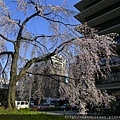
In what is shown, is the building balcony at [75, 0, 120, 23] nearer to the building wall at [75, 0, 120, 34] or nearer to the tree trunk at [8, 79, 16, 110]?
the building wall at [75, 0, 120, 34]

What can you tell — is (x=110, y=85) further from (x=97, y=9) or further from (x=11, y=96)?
(x=11, y=96)

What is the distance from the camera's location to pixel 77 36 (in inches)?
380

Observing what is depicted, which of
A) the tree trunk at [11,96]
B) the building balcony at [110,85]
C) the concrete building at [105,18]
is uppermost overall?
the concrete building at [105,18]

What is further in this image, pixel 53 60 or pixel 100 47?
pixel 53 60

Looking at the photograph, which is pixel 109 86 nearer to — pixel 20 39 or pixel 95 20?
pixel 95 20

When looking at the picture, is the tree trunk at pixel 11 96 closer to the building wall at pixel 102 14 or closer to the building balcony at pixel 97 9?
the building wall at pixel 102 14

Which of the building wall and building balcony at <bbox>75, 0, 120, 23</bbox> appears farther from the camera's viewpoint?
building balcony at <bbox>75, 0, 120, 23</bbox>

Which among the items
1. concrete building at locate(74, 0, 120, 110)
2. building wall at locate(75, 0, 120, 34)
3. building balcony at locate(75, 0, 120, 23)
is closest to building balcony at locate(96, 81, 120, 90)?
concrete building at locate(74, 0, 120, 110)

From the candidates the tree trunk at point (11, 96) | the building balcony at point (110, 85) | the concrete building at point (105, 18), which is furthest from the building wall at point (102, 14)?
the tree trunk at point (11, 96)

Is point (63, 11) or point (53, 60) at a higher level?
point (63, 11)

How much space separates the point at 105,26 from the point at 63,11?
1089 inches

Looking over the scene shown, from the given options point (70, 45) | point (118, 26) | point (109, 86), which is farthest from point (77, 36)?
point (118, 26)

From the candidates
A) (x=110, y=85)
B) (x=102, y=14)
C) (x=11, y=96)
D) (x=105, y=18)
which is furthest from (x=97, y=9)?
(x=11, y=96)

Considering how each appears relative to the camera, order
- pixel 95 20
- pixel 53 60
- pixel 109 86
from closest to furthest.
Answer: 1. pixel 53 60
2. pixel 109 86
3. pixel 95 20
